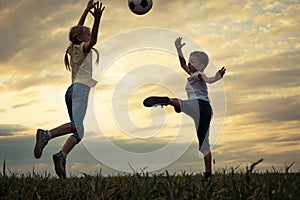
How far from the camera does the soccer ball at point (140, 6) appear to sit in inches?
348

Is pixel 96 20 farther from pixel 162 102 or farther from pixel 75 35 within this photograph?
pixel 162 102

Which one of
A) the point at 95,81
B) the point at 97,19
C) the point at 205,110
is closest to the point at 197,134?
the point at 205,110

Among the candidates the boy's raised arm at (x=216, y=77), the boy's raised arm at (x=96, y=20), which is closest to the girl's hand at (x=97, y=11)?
the boy's raised arm at (x=96, y=20)

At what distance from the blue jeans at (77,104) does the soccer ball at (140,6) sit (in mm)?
1889

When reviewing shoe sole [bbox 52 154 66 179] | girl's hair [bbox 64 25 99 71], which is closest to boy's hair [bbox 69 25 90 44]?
girl's hair [bbox 64 25 99 71]

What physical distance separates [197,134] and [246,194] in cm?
438

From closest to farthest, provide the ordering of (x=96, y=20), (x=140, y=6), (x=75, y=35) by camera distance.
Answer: (x=96, y=20), (x=75, y=35), (x=140, y=6)

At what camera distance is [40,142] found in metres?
8.05

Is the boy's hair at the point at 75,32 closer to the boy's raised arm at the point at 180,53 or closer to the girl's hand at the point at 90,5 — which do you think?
the girl's hand at the point at 90,5

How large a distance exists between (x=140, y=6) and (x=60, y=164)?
3.44m

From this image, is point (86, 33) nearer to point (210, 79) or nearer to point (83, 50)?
point (83, 50)

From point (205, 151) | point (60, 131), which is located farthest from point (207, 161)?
point (60, 131)

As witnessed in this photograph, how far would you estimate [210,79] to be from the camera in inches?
318

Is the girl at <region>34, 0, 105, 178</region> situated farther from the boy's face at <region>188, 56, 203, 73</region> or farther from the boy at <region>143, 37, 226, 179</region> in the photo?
the boy's face at <region>188, 56, 203, 73</region>
